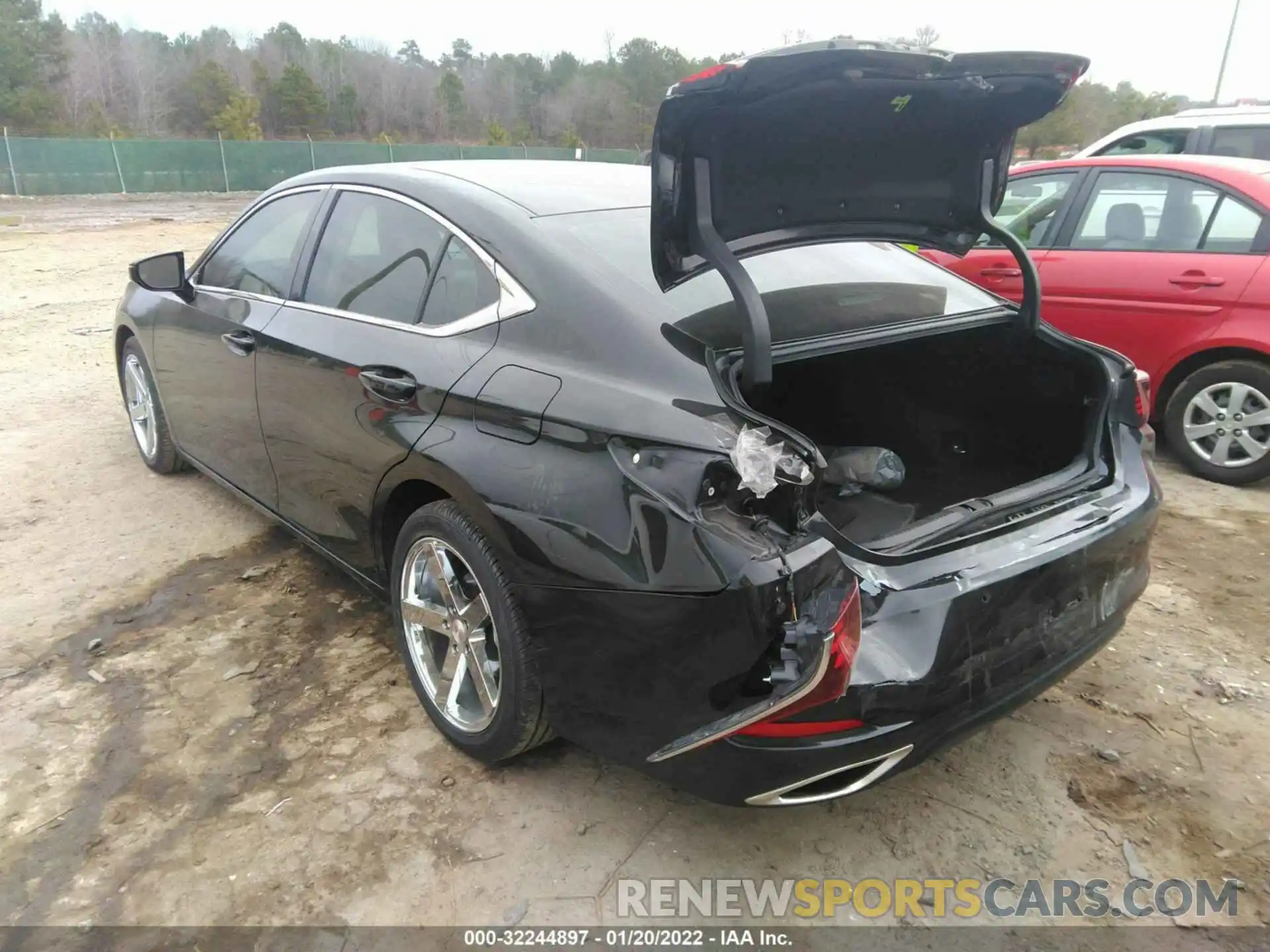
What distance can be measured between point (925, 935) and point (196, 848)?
182cm

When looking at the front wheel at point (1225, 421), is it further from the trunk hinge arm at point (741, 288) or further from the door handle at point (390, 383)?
the door handle at point (390, 383)

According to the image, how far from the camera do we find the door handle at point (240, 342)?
10.9 feet

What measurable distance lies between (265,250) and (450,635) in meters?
1.93

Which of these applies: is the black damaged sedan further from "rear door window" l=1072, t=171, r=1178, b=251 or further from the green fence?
the green fence

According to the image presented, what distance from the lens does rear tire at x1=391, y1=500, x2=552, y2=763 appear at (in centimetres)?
229

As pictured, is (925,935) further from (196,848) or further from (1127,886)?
(196,848)

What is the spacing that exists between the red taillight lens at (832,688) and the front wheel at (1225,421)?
377cm

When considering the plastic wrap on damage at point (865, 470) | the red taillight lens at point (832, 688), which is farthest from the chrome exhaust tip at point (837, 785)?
the plastic wrap on damage at point (865, 470)

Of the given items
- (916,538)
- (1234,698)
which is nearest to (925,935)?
(916,538)

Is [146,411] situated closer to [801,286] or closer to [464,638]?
[464,638]

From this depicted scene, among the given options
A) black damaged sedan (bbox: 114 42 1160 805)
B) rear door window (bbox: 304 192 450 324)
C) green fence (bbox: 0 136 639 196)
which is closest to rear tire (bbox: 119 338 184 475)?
black damaged sedan (bbox: 114 42 1160 805)

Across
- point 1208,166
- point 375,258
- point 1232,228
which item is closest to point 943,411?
point 375,258

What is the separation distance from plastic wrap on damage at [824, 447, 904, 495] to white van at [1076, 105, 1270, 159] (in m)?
6.02

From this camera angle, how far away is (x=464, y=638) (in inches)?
99.2
